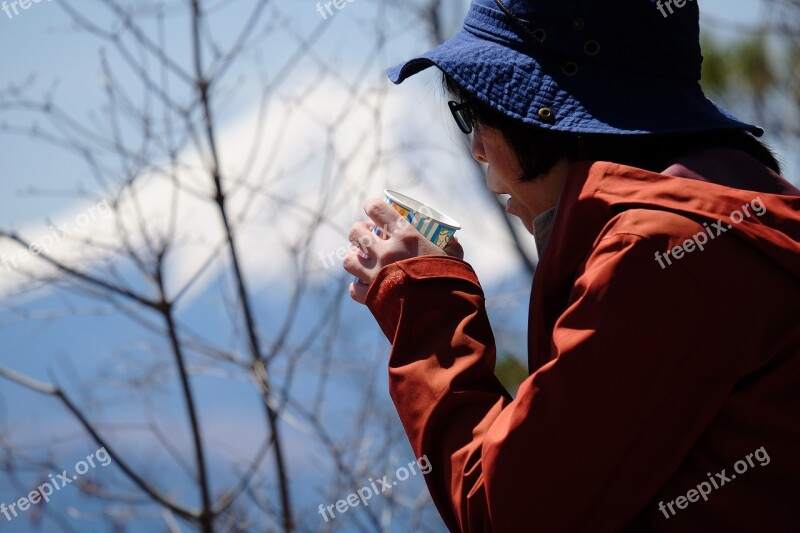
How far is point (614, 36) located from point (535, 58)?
103 mm

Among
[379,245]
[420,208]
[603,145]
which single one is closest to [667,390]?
[603,145]

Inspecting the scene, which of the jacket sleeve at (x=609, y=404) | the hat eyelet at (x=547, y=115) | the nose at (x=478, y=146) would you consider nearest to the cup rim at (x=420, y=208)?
the nose at (x=478, y=146)

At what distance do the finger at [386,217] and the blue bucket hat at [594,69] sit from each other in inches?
7.6

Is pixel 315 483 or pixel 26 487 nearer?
pixel 26 487

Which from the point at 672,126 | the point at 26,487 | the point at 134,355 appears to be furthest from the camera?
the point at 134,355

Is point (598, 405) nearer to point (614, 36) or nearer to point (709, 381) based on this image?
point (709, 381)

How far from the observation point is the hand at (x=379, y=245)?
1.24 m

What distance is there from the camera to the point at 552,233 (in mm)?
1123

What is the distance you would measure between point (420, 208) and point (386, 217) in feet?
0.61

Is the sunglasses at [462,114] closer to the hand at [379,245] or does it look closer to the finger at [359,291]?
the hand at [379,245]

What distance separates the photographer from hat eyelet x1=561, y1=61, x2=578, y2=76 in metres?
1.19

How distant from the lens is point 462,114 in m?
1.29

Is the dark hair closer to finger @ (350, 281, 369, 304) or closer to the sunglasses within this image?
the sunglasses

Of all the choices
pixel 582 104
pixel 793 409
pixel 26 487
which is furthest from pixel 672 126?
pixel 26 487
